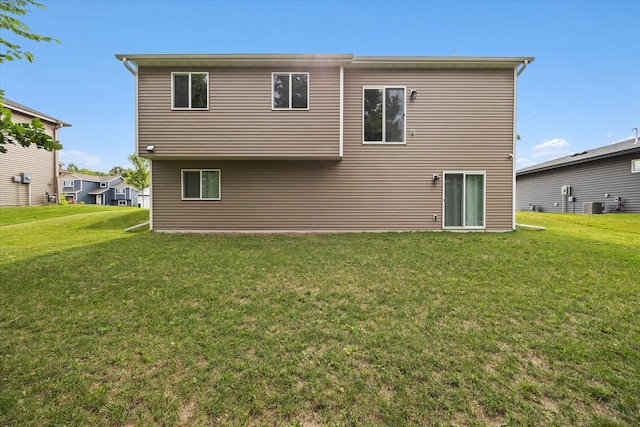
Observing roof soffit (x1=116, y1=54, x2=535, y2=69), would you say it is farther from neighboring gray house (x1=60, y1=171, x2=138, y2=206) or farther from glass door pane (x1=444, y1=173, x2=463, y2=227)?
neighboring gray house (x1=60, y1=171, x2=138, y2=206)

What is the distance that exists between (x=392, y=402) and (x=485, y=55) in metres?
10.4

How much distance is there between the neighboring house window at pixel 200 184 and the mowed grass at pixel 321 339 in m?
3.57

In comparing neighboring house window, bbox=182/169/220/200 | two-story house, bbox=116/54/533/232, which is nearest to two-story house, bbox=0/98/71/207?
neighboring house window, bbox=182/169/220/200

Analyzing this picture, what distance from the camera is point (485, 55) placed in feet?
29.2

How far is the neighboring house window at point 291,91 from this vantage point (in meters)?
8.74

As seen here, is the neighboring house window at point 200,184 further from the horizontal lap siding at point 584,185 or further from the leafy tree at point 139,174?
the leafy tree at point 139,174

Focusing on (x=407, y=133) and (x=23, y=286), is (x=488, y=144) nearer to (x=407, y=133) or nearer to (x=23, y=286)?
(x=407, y=133)

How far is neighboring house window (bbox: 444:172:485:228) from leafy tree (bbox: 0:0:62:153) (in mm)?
9663

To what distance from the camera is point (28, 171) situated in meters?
16.6

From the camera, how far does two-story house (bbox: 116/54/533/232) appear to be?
8.85m

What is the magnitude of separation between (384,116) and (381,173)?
1900mm

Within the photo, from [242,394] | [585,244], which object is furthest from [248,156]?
[585,244]

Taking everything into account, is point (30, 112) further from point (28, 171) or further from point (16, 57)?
point (16, 57)

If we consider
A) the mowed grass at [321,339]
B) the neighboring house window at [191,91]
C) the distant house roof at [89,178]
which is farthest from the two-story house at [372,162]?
the distant house roof at [89,178]
